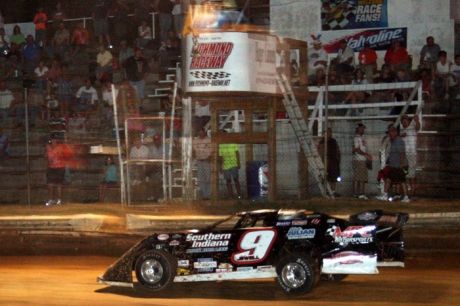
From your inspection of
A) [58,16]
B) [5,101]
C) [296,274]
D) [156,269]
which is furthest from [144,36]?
[296,274]

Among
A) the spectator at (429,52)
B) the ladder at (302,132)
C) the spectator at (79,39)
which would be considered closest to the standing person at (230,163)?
the ladder at (302,132)

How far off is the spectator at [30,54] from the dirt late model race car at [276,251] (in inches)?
633

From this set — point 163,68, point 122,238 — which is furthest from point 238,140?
point 163,68

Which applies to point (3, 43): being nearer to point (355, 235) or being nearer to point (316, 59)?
point (316, 59)

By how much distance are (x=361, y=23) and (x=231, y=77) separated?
24.9ft

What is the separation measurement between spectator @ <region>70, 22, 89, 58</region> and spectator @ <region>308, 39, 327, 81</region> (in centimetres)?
765

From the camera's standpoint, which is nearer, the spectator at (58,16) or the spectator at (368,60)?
the spectator at (368,60)

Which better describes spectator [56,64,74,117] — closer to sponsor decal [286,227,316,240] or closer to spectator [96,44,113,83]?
spectator [96,44,113,83]

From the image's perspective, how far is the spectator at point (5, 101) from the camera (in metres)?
22.1

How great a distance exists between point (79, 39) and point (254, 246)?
1675 centimetres

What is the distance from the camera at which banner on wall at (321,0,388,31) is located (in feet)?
72.7

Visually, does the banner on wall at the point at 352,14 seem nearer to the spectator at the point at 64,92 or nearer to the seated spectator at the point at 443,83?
the seated spectator at the point at 443,83

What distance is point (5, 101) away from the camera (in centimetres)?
2273

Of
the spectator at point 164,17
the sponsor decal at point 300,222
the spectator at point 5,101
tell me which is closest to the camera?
the sponsor decal at point 300,222
